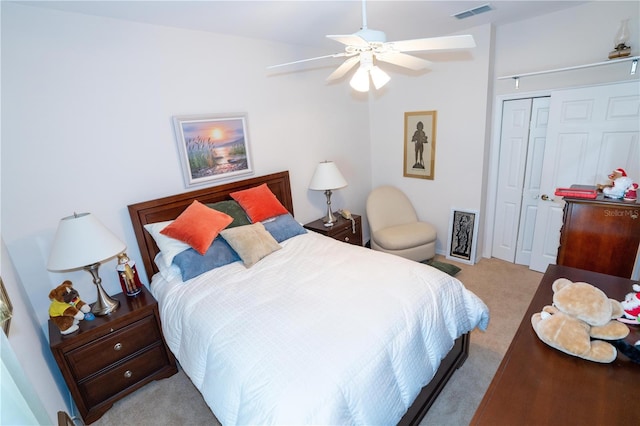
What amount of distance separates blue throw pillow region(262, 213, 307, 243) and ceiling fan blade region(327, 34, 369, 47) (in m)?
1.73

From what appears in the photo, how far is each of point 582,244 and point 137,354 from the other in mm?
3489

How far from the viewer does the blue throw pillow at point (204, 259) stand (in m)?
2.26

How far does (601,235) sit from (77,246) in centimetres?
368

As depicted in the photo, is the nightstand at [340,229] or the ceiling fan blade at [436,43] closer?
the ceiling fan blade at [436,43]

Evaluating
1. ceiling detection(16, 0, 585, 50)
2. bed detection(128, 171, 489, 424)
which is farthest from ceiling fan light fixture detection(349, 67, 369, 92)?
bed detection(128, 171, 489, 424)

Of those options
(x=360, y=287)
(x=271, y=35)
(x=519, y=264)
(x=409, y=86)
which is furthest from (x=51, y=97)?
(x=519, y=264)

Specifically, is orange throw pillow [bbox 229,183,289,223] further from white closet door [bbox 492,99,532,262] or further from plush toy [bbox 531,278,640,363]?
white closet door [bbox 492,99,532,262]

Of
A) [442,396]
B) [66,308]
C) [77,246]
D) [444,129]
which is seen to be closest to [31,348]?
[66,308]

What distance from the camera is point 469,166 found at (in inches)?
140

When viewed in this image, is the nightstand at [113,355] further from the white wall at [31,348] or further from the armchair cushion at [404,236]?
the armchair cushion at [404,236]

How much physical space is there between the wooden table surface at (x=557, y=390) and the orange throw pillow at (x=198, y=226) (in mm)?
2011

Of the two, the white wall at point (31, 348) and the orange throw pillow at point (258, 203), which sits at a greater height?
the orange throw pillow at point (258, 203)

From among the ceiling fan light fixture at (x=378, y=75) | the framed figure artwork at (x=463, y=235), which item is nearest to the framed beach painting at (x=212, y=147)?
the ceiling fan light fixture at (x=378, y=75)

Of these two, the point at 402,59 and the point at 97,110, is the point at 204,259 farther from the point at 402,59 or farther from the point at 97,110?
the point at 402,59
